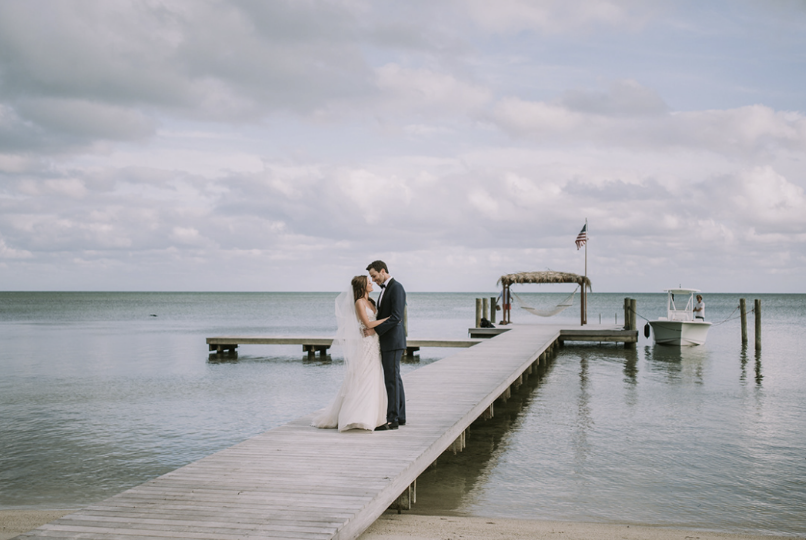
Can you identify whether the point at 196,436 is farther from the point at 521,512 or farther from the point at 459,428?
the point at 521,512

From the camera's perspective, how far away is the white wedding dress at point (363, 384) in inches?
286

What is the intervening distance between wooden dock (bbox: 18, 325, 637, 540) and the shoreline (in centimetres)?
40

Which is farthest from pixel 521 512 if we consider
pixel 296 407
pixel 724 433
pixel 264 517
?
pixel 296 407

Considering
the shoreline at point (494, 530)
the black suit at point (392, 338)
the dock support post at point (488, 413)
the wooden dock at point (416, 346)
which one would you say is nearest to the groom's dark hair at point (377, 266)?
the black suit at point (392, 338)

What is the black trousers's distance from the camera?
735 cm

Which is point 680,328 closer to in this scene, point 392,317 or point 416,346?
point 416,346

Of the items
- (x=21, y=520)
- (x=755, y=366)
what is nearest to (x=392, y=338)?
(x=21, y=520)

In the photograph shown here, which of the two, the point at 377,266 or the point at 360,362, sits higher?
the point at 377,266

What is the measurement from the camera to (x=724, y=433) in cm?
1172

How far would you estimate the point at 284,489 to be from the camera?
5383 mm

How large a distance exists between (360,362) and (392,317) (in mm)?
620

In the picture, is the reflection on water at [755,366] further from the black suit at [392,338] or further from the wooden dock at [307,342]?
the black suit at [392,338]

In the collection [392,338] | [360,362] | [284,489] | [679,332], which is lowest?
[284,489]

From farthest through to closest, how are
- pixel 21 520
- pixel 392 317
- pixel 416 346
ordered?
pixel 416 346, pixel 392 317, pixel 21 520
